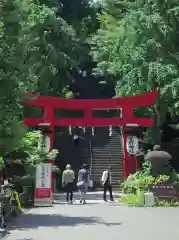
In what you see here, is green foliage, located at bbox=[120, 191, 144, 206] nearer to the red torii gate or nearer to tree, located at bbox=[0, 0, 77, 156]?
Answer: tree, located at bbox=[0, 0, 77, 156]

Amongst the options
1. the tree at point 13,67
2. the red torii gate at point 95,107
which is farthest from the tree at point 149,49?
the tree at point 13,67

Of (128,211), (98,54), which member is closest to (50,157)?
(128,211)

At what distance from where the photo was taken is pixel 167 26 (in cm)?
2684

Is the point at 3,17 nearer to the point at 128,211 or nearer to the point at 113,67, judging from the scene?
the point at 128,211

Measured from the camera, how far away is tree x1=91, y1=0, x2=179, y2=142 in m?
26.7

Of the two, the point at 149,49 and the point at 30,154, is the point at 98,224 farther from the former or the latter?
the point at 149,49

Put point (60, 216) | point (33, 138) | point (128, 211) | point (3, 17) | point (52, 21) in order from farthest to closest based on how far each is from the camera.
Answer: point (52, 21), point (33, 138), point (128, 211), point (60, 216), point (3, 17)

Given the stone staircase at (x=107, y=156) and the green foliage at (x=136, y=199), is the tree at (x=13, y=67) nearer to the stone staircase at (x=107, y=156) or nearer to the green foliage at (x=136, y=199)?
the green foliage at (x=136, y=199)

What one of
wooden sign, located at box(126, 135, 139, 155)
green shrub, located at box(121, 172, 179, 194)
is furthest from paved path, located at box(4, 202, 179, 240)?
wooden sign, located at box(126, 135, 139, 155)

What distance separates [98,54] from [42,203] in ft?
59.8

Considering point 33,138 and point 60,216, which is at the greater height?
point 33,138

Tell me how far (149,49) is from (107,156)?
8.49 meters

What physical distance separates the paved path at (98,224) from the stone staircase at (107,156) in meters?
11.8

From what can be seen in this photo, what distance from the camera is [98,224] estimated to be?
1291 centimetres
